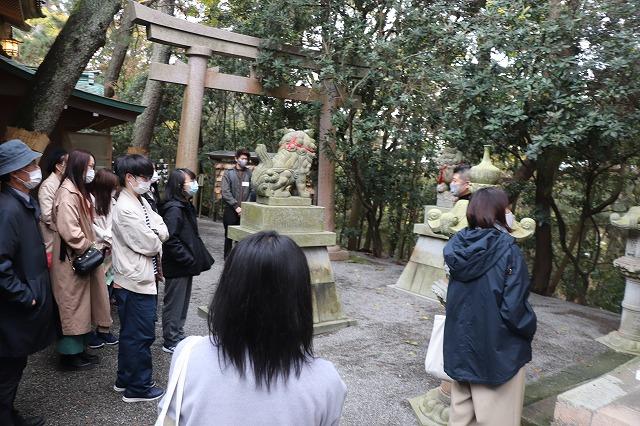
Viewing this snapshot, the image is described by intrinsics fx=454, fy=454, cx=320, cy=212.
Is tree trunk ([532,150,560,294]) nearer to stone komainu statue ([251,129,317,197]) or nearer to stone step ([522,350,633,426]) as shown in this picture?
stone step ([522,350,633,426])

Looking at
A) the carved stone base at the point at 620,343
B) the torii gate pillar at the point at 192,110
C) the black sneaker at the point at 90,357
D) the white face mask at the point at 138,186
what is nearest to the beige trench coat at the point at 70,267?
the black sneaker at the point at 90,357

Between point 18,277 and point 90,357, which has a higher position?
point 18,277

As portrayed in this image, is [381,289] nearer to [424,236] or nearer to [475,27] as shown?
[424,236]

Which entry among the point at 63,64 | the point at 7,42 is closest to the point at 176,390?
the point at 63,64

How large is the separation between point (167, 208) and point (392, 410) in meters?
2.52

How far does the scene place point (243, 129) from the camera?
17.3 metres

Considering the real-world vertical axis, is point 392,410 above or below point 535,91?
below

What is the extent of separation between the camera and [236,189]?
7055mm

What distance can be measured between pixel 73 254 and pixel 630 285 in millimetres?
5853

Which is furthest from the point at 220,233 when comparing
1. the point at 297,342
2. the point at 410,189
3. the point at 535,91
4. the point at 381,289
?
the point at 297,342

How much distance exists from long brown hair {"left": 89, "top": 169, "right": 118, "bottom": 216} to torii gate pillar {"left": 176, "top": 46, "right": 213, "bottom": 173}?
3.66 meters

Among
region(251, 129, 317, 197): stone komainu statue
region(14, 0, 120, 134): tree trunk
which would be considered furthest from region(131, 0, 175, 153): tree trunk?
region(251, 129, 317, 197): stone komainu statue

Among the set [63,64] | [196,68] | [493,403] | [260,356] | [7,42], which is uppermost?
[7,42]

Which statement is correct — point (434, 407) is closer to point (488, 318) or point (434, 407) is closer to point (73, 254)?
point (488, 318)
